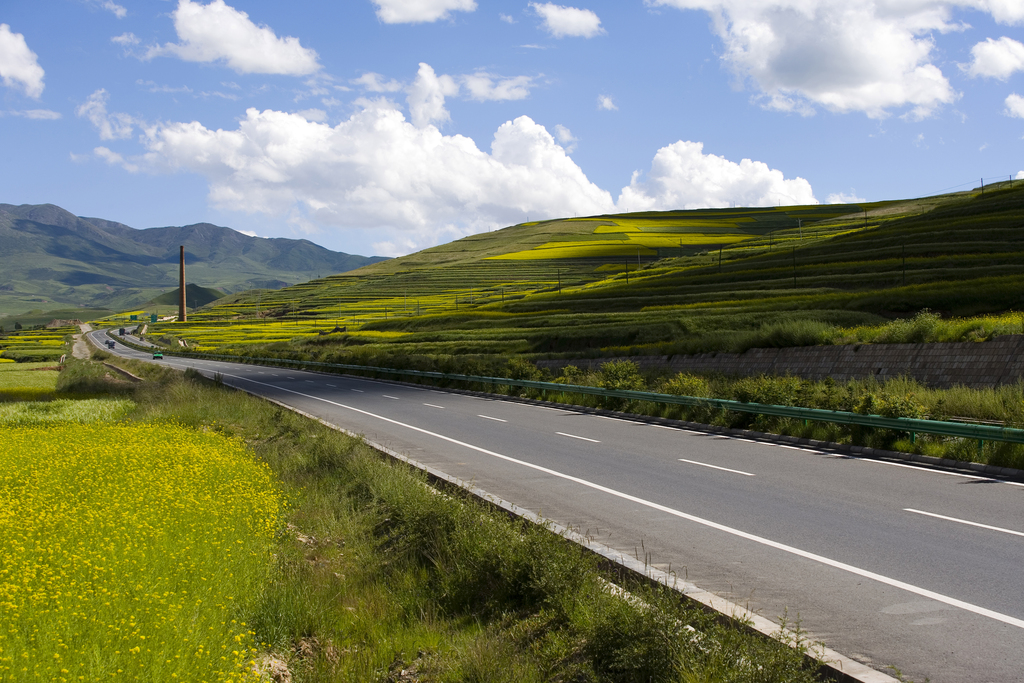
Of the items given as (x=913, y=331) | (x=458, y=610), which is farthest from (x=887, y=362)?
(x=458, y=610)

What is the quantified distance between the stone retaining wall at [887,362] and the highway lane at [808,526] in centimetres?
1101

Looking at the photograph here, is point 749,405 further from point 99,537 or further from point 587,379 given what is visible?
point 99,537

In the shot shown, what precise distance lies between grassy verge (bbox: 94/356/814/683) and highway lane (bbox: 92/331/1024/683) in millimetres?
1241

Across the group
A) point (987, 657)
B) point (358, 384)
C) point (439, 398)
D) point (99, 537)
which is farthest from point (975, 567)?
point (358, 384)

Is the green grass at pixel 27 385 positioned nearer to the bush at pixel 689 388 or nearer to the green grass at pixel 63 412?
the green grass at pixel 63 412

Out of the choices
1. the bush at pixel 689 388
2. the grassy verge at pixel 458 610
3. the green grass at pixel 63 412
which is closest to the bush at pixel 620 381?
the bush at pixel 689 388

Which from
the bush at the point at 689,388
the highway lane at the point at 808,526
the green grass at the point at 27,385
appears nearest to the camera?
the highway lane at the point at 808,526

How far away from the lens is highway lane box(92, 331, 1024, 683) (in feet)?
17.3

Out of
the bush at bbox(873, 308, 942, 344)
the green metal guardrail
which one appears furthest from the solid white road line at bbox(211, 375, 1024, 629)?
the bush at bbox(873, 308, 942, 344)

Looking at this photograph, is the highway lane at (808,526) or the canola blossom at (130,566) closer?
the canola blossom at (130,566)

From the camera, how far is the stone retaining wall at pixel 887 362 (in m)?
21.2

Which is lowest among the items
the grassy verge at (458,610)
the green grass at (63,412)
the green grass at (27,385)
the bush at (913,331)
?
the green grass at (27,385)

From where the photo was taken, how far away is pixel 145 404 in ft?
76.1

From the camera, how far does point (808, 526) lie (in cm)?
836
